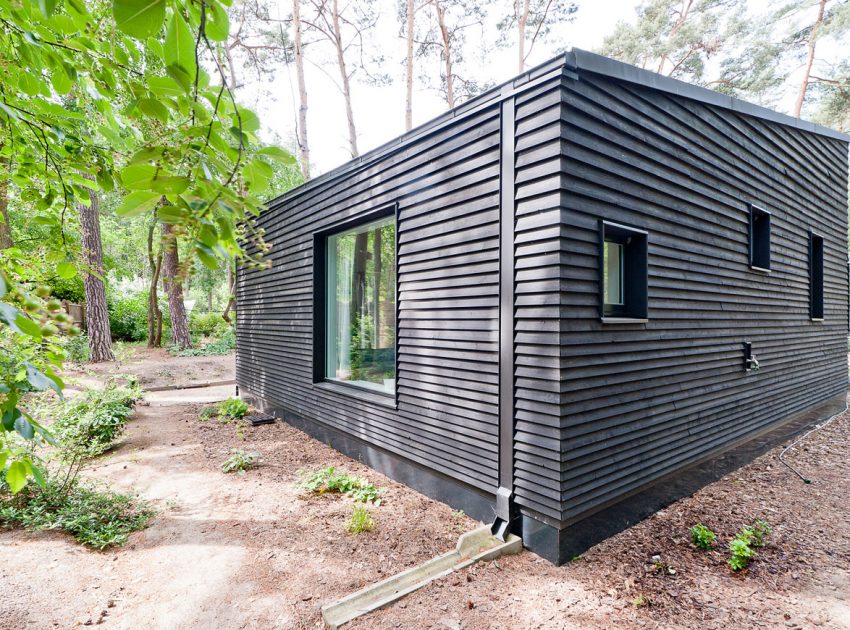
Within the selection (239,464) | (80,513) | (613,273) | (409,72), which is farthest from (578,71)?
(409,72)

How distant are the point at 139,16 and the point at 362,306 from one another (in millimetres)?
3861

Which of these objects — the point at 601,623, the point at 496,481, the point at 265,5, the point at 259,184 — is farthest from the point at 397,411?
the point at 265,5

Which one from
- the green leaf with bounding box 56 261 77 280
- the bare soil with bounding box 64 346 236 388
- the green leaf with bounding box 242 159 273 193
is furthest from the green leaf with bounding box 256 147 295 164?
the bare soil with bounding box 64 346 236 388

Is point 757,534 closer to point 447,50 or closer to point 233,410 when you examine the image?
point 233,410

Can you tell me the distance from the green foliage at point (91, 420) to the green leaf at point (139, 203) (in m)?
3.68

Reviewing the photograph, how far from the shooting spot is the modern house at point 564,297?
2.70 metres

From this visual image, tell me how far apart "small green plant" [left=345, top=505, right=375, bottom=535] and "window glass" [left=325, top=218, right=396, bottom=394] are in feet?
4.12

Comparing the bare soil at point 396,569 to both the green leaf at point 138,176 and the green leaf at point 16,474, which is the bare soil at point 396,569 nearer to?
the green leaf at point 16,474

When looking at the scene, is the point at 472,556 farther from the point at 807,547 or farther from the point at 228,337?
the point at 228,337

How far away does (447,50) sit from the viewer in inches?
487

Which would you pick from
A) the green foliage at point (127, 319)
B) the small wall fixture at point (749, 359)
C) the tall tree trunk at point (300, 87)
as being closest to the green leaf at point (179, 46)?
the small wall fixture at point (749, 359)

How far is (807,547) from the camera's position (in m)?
2.97

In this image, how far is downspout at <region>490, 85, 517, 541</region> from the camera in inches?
112

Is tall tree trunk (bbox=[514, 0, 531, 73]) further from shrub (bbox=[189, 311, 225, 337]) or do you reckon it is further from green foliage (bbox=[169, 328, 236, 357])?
shrub (bbox=[189, 311, 225, 337])
